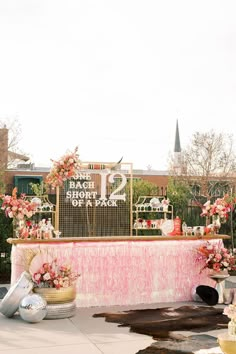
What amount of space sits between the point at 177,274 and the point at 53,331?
2722 mm

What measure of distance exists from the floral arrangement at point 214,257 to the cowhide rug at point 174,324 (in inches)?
29.8

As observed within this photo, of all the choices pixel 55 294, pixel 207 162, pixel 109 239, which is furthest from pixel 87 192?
pixel 207 162

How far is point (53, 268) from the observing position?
7.35m

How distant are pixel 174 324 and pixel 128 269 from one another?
163 cm

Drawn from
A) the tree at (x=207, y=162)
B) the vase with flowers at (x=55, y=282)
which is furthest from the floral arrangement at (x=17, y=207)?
the tree at (x=207, y=162)

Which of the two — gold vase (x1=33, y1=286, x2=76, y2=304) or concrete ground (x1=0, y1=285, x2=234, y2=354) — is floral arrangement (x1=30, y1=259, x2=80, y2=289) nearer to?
gold vase (x1=33, y1=286, x2=76, y2=304)

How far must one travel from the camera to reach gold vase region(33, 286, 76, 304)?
22.6ft

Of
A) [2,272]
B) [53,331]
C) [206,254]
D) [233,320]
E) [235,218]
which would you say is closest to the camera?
[233,320]

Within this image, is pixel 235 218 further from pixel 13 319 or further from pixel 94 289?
pixel 13 319

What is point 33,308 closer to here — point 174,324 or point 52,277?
point 52,277

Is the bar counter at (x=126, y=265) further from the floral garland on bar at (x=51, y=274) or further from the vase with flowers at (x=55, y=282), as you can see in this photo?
the vase with flowers at (x=55, y=282)

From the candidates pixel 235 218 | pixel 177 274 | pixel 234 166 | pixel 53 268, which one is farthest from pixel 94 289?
pixel 234 166

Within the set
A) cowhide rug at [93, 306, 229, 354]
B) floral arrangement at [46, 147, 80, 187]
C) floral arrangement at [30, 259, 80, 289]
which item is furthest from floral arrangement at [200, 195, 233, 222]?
floral arrangement at [30, 259, 80, 289]

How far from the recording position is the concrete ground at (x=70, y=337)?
5.41m
